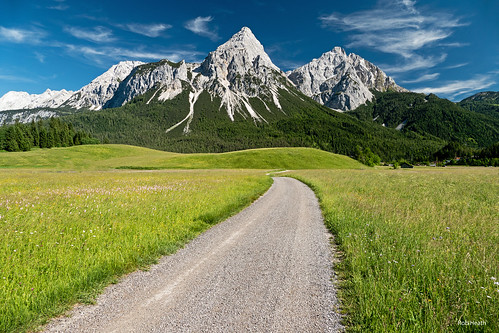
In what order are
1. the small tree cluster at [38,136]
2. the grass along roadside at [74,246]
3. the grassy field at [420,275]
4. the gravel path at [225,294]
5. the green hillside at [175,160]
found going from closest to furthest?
the grassy field at [420,275] < the gravel path at [225,294] < the grass along roadside at [74,246] < the green hillside at [175,160] < the small tree cluster at [38,136]

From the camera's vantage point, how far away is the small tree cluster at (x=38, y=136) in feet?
363

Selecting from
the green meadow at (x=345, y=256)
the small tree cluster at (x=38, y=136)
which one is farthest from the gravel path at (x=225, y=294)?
the small tree cluster at (x=38, y=136)

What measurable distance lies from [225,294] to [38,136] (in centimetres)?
17080

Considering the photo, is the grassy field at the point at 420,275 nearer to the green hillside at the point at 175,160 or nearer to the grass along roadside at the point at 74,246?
the grass along roadside at the point at 74,246

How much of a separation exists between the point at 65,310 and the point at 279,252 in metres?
5.89

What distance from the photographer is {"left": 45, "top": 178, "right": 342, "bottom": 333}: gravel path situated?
4.28 m

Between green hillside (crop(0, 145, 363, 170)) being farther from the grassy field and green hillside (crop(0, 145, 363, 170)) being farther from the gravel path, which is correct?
the gravel path

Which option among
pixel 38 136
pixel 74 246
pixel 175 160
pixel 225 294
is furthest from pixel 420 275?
pixel 38 136

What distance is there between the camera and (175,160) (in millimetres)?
94750

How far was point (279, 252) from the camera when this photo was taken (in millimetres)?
8109

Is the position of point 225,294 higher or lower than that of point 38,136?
lower

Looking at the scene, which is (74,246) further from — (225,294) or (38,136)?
(38,136)

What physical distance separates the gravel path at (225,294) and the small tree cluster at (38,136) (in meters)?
149

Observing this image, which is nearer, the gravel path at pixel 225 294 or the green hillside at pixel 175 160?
the gravel path at pixel 225 294
